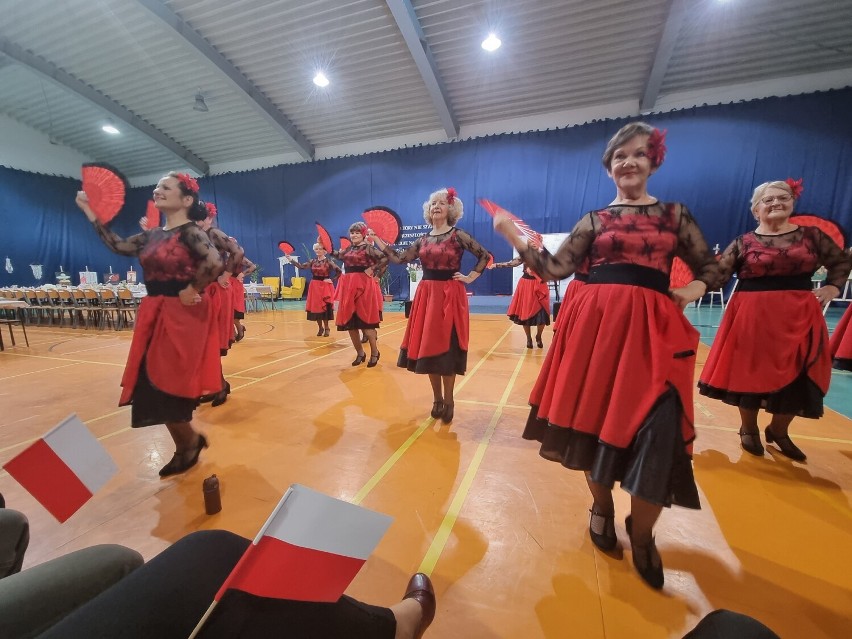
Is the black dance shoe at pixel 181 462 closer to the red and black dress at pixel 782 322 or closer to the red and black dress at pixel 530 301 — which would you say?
the red and black dress at pixel 782 322

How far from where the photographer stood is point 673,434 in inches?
49.0

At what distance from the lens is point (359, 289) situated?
4.58m

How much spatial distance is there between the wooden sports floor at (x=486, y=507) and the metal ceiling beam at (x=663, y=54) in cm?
887

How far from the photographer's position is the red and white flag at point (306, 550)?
0.54 metres

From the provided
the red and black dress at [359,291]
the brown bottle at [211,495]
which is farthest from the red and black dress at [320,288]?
the brown bottle at [211,495]

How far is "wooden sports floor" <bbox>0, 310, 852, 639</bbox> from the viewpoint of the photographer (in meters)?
1.35

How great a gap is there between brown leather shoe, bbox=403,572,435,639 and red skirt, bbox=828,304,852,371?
124 inches

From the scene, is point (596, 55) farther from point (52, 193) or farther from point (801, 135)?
point (52, 193)

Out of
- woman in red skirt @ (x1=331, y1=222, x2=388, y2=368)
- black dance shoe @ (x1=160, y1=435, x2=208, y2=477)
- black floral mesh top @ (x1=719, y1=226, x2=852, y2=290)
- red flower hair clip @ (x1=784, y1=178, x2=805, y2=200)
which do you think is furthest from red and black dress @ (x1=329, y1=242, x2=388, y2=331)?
red flower hair clip @ (x1=784, y1=178, x2=805, y2=200)

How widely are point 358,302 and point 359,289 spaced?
163mm

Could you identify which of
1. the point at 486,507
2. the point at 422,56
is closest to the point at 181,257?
the point at 486,507

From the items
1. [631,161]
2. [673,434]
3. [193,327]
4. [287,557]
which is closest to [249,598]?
[287,557]

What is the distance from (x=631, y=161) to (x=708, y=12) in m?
10.5

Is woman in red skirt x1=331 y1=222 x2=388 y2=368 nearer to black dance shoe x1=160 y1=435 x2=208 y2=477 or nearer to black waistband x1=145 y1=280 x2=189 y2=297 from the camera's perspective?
black dance shoe x1=160 y1=435 x2=208 y2=477
